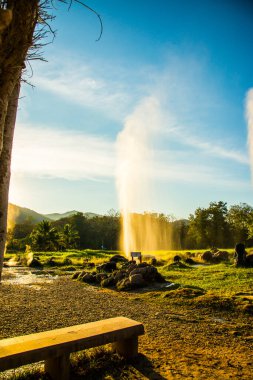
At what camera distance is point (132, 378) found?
176 inches

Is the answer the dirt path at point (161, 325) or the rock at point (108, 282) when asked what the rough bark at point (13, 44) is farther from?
the rock at point (108, 282)

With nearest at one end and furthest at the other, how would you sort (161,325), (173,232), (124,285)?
(161,325)
(124,285)
(173,232)

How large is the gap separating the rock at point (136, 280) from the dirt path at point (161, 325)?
1.36 metres

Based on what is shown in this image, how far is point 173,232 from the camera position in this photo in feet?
298

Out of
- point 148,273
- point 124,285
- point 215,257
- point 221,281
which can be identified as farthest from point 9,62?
point 215,257

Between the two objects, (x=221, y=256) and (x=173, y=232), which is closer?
(x=221, y=256)

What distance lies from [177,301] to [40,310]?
4524 mm

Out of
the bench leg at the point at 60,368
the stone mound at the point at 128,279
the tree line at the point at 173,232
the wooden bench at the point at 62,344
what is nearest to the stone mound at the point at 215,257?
the stone mound at the point at 128,279

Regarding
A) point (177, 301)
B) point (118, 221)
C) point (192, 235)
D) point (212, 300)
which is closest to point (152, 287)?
point (177, 301)

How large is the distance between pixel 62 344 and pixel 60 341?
0.08m

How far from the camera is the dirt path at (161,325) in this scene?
194 inches

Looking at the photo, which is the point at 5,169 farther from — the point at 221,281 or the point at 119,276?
the point at 221,281

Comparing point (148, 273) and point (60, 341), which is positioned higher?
point (60, 341)

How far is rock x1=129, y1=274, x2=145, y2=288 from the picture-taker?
45.3 ft
